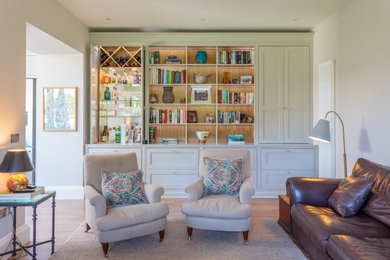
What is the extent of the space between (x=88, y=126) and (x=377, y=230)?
419 cm

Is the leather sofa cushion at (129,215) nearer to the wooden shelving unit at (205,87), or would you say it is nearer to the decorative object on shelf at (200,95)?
the wooden shelving unit at (205,87)

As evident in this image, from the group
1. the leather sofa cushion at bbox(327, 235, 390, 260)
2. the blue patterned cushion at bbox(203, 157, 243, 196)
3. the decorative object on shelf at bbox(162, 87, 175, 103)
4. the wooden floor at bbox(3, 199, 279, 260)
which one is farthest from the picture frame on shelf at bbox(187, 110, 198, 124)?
the leather sofa cushion at bbox(327, 235, 390, 260)

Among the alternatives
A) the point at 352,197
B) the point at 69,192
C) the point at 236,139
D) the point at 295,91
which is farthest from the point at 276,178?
the point at 69,192

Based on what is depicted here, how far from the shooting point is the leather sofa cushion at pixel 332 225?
2.13 m

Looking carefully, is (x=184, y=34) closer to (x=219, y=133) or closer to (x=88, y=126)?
(x=219, y=133)

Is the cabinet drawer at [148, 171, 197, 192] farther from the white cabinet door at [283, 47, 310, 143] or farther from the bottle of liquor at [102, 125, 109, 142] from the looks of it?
the white cabinet door at [283, 47, 310, 143]

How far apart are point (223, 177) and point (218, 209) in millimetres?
522

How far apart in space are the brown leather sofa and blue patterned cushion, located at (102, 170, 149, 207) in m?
1.60

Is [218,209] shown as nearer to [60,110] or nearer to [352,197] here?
[352,197]


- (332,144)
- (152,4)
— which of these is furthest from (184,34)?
(332,144)

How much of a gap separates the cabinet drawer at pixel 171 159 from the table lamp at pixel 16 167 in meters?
2.24

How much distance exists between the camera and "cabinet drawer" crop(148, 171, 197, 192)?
183 inches

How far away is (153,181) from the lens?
15.3 feet

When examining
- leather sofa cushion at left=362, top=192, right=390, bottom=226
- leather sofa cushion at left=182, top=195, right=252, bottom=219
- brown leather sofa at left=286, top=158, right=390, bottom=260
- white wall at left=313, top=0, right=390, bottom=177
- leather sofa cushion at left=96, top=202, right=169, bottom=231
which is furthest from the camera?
white wall at left=313, top=0, right=390, bottom=177
